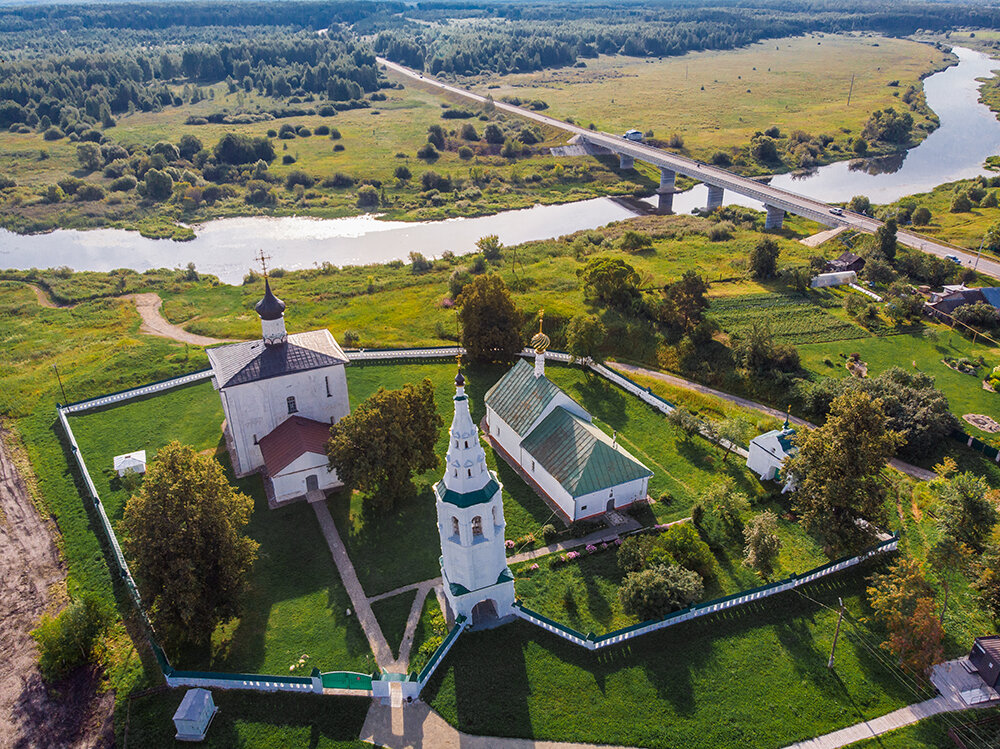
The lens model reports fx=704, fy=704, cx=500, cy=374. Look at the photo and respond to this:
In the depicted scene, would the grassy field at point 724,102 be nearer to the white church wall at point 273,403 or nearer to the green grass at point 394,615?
the white church wall at point 273,403

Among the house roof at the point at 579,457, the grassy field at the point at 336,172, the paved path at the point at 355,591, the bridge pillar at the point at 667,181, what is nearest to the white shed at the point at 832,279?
the house roof at the point at 579,457

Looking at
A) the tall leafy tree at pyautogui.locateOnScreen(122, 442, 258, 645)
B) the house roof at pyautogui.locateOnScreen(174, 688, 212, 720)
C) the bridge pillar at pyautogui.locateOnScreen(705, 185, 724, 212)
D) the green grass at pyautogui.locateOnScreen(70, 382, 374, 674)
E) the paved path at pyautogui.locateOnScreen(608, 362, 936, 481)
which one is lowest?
the bridge pillar at pyautogui.locateOnScreen(705, 185, 724, 212)

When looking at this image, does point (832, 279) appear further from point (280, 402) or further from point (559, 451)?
point (280, 402)

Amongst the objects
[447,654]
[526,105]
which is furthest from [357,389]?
[526,105]

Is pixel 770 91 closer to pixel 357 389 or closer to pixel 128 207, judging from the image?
pixel 128 207

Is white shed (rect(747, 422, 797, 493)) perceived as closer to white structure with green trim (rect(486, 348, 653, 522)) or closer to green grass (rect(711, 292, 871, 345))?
white structure with green trim (rect(486, 348, 653, 522))

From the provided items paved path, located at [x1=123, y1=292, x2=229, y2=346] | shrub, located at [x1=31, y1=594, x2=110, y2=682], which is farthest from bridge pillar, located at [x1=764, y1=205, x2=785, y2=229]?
shrub, located at [x1=31, y1=594, x2=110, y2=682]
